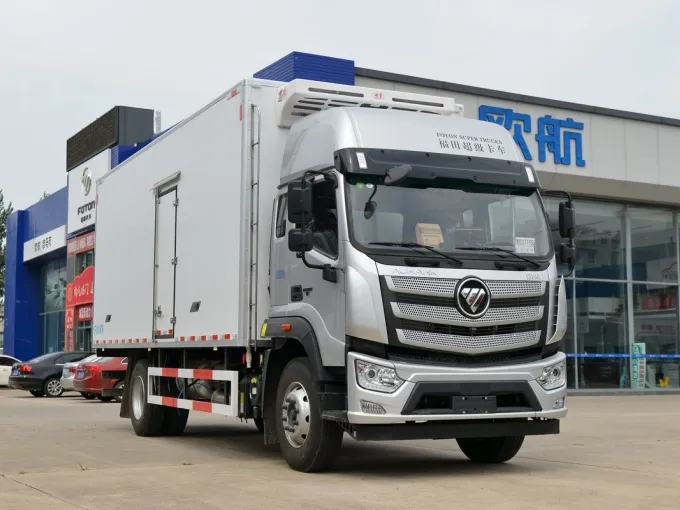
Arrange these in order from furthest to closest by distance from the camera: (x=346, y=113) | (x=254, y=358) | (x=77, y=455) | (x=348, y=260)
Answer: (x=77, y=455) → (x=254, y=358) → (x=346, y=113) → (x=348, y=260)

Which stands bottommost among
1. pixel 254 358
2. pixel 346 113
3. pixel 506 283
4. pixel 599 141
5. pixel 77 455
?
pixel 77 455

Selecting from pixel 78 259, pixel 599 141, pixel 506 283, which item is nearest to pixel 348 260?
pixel 506 283

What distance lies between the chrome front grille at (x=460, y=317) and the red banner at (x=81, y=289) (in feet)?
97.4

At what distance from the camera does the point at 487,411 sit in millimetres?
8875

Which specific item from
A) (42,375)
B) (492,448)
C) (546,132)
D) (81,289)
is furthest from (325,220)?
(81,289)

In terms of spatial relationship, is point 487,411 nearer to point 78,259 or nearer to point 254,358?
point 254,358

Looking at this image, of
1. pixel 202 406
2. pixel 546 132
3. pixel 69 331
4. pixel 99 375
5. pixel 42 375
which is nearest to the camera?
pixel 202 406

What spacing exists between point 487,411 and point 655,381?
2176 centimetres

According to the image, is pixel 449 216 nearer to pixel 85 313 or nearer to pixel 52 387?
pixel 52 387

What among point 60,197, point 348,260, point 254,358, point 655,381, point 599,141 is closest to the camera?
point 348,260

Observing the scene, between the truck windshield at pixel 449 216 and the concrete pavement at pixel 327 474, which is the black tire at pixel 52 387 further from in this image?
the truck windshield at pixel 449 216

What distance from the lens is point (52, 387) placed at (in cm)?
2669

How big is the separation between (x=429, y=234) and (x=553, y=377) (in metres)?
1.79

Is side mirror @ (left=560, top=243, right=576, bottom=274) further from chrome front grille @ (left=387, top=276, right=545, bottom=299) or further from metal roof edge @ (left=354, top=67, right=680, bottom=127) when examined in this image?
metal roof edge @ (left=354, top=67, right=680, bottom=127)
